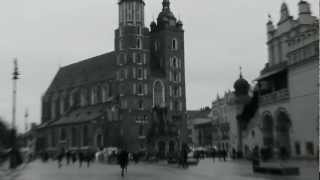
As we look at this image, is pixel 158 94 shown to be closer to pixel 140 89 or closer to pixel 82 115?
pixel 140 89

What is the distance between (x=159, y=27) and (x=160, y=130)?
24.7 meters

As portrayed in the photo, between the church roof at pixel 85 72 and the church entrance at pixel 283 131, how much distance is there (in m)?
57.5

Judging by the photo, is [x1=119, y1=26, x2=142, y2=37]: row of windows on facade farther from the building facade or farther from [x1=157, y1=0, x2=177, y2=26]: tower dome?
the building facade

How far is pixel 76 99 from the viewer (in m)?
115

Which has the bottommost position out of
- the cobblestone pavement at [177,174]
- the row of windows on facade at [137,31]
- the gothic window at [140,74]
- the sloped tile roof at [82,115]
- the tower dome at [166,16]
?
the cobblestone pavement at [177,174]

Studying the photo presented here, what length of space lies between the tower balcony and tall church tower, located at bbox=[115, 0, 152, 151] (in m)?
42.9

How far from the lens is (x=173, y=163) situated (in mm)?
48875

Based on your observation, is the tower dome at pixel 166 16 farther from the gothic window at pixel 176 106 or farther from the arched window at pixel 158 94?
the gothic window at pixel 176 106

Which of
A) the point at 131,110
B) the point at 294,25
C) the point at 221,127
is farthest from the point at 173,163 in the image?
the point at 221,127

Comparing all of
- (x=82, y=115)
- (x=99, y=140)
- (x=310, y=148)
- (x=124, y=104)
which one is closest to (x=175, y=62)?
(x=124, y=104)

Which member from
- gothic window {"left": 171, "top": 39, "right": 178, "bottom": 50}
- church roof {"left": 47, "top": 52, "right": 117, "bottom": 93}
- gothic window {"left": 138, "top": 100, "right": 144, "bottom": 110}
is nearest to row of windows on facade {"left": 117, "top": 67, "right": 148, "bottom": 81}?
gothic window {"left": 138, "top": 100, "right": 144, "bottom": 110}

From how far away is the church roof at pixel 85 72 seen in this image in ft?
349

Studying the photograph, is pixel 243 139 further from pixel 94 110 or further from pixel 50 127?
pixel 50 127

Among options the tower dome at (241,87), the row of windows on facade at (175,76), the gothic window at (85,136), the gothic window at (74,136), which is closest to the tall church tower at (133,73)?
the row of windows on facade at (175,76)
